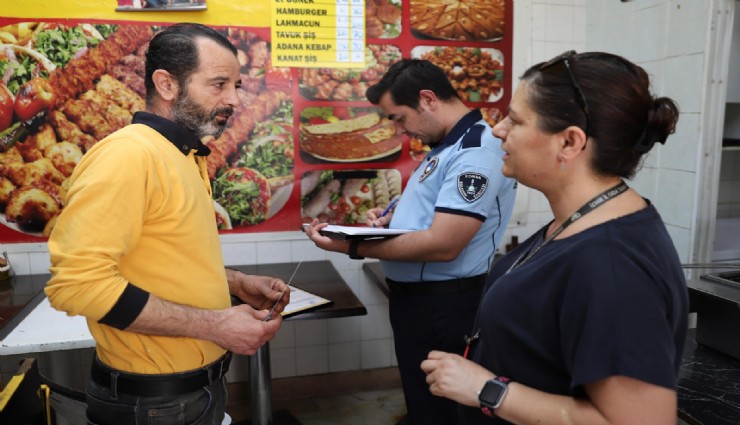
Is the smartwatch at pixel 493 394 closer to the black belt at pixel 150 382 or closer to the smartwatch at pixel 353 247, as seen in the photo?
the black belt at pixel 150 382

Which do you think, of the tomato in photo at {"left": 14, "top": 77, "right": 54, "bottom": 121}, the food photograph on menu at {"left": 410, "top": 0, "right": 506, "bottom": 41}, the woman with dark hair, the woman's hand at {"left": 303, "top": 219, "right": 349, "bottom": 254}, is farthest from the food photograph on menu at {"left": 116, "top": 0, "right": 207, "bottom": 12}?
the woman with dark hair

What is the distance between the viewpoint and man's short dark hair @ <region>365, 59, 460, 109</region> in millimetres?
2059

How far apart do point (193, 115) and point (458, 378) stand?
96 centimetres

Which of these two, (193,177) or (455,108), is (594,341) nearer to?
(193,177)

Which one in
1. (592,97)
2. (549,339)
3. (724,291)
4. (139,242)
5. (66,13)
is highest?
(66,13)

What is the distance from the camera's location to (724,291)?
1.57 m

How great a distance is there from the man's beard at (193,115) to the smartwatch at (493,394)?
99 cm

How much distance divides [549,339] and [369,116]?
6.91ft

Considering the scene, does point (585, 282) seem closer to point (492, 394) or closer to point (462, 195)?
point (492, 394)

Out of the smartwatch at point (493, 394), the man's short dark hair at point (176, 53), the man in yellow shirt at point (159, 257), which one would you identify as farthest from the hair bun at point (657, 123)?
the man's short dark hair at point (176, 53)

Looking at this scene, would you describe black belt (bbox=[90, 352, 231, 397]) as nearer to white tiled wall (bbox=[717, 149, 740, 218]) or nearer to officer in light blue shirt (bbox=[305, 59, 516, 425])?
officer in light blue shirt (bbox=[305, 59, 516, 425])

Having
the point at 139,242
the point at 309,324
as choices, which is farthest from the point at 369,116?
the point at 139,242

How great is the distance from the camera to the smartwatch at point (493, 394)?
101 centimetres

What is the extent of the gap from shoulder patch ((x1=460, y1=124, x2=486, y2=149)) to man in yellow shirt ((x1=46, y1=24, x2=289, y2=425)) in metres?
0.84
